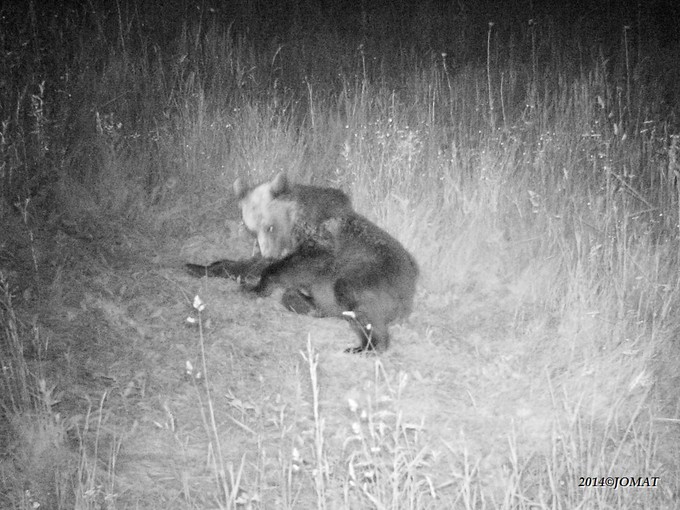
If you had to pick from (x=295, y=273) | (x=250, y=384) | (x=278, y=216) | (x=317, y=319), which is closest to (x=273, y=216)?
(x=278, y=216)

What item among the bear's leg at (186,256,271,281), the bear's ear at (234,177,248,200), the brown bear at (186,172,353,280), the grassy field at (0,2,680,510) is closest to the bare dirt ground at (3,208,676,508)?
the grassy field at (0,2,680,510)

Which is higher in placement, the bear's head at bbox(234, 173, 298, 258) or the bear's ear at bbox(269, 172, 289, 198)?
the bear's ear at bbox(269, 172, 289, 198)

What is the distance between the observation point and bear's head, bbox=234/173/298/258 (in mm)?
5016

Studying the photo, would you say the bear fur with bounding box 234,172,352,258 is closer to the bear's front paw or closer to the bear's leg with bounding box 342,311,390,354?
the bear's front paw

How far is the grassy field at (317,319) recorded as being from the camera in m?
2.96

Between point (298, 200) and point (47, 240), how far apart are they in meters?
1.67

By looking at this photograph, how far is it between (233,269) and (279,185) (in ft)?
2.23

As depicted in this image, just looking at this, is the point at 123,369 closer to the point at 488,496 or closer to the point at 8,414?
the point at 8,414

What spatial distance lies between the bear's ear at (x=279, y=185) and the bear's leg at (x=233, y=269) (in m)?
0.50

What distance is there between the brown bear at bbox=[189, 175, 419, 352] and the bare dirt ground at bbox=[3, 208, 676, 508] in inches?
5.3

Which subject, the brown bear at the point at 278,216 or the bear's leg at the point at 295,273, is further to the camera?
the brown bear at the point at 278,216

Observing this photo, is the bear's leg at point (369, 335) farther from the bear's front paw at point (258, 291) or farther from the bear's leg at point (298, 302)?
the bear's front paw at point (258, 291)

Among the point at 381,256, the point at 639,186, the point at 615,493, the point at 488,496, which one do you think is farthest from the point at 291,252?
the point at 639,186

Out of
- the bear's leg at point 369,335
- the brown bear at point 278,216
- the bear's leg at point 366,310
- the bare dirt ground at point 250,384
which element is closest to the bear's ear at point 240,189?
the brown bear at point 278,216
